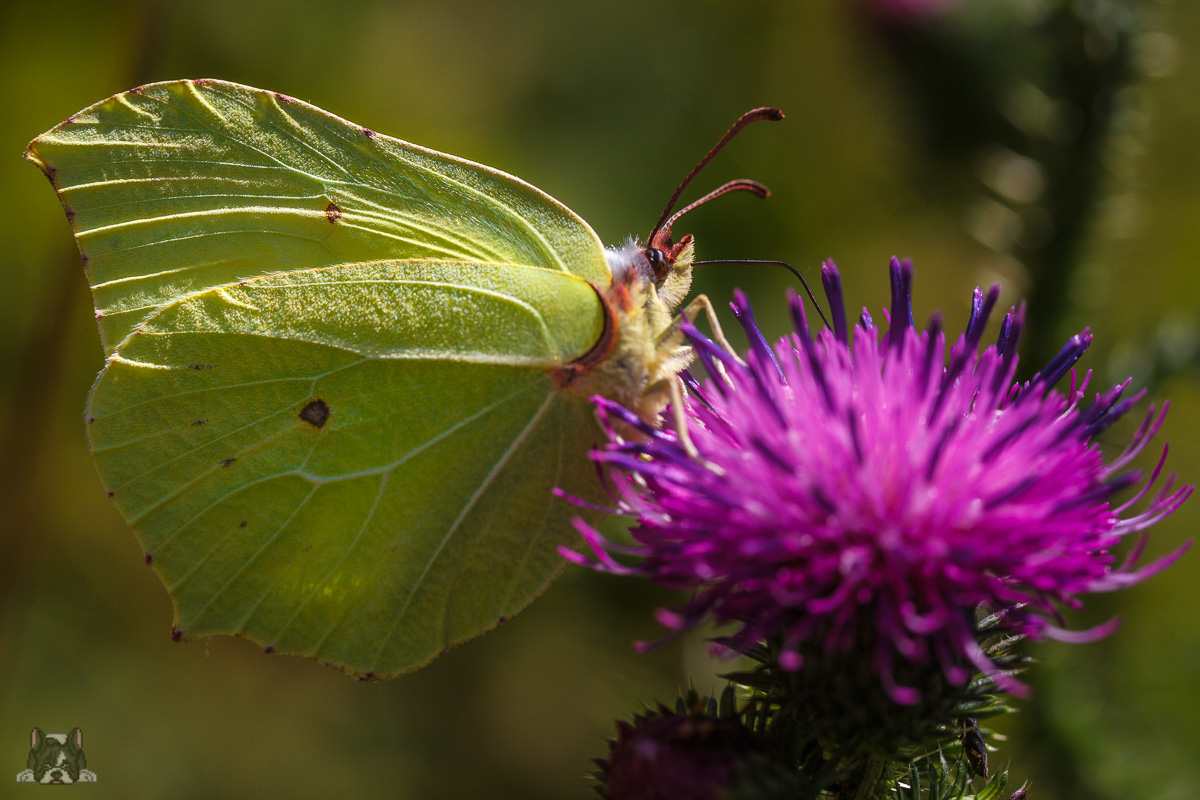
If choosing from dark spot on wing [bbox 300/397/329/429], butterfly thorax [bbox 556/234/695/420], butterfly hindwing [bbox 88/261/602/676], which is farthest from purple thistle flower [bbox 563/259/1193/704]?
dark spot on wing [bbox 300/397/329/429]

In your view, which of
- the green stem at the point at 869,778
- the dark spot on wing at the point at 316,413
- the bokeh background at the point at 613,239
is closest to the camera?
the green stem at the point at 869,778

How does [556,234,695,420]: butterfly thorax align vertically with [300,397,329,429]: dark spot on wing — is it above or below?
above

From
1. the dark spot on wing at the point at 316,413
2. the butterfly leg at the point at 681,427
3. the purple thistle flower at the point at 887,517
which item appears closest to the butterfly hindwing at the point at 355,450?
the dark spot on wing at the point at 316,413

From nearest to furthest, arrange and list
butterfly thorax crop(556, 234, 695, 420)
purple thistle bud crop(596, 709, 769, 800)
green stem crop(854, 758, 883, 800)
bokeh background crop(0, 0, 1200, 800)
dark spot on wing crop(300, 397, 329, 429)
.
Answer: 1. purple thistle bud crop(596, 709, 769, 800)
2. green stem crop(854, 758, 883, 800)
3. butterfly thorax crop(556, 234, 695, 420)
4. dark spot on wing crop(300, 397, 329, 429)
5. bokeh background crop(0, 0, 1200, 800)

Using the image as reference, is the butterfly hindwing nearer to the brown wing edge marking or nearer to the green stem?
the brown wing edge marking

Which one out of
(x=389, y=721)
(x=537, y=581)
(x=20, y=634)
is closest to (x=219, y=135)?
(x=537, y=581)

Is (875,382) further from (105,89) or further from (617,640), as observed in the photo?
(105,89)

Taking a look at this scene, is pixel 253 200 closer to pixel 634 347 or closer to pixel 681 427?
pixel 634 347

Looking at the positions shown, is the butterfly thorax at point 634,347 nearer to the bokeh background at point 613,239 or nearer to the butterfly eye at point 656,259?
the butterfly eye at point 656,259
